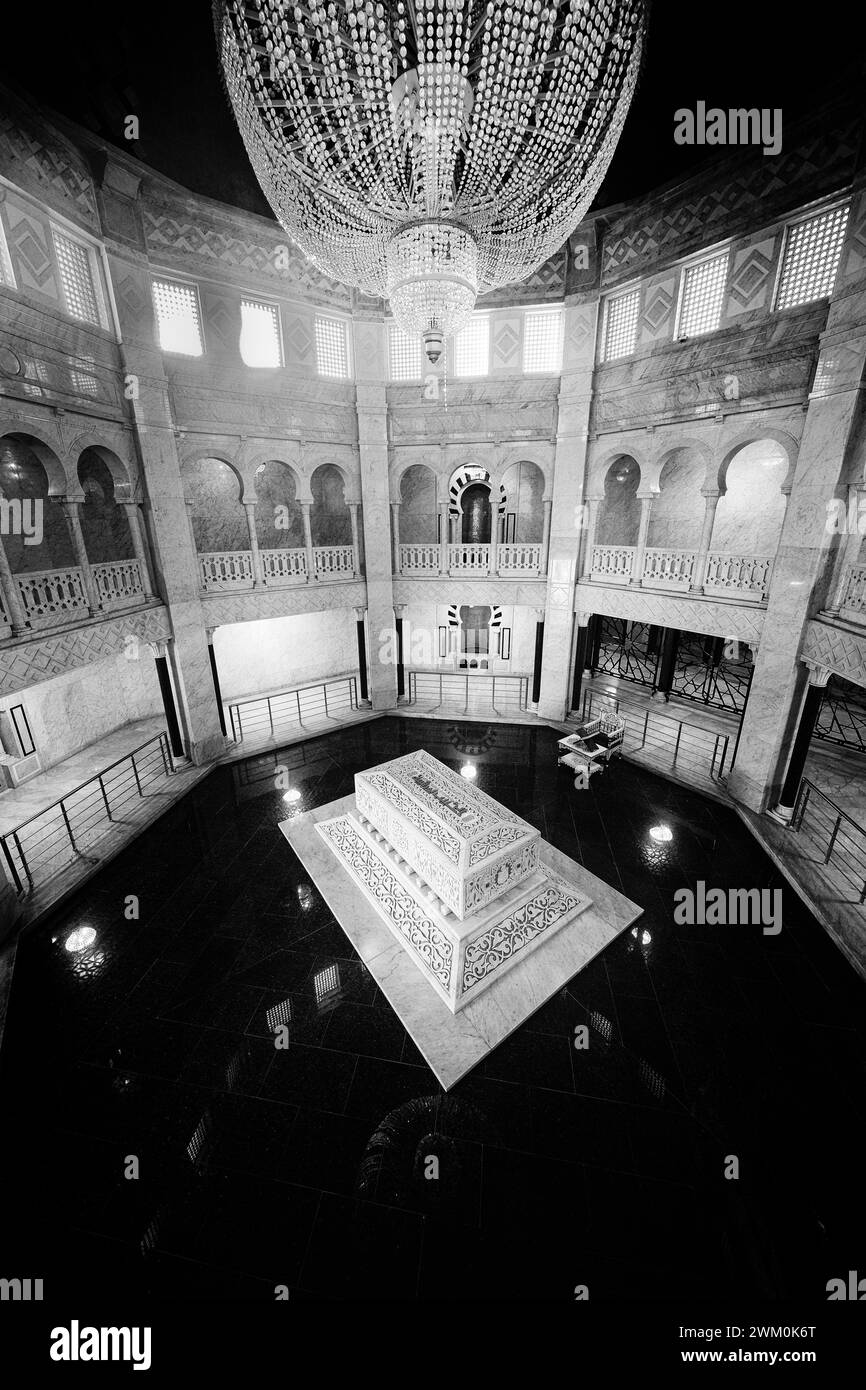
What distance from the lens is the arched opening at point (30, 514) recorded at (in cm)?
823

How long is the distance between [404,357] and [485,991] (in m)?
12.3

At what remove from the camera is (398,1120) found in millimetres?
4430

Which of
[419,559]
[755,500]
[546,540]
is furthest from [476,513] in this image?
[755,500]

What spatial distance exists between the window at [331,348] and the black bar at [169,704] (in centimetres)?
706

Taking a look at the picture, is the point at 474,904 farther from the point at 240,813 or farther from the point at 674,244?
the point at 674,244

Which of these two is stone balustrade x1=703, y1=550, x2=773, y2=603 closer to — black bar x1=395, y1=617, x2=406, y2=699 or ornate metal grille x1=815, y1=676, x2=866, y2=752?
ornate metal grille x1=815, y1=676, x2=866, y2=752

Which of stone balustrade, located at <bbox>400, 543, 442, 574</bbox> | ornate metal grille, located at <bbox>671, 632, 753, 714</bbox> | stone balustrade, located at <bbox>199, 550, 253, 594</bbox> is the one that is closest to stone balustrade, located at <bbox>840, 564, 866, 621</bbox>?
ornate metal grille, located at <bbox>671, 632, 753, 714</bbox>

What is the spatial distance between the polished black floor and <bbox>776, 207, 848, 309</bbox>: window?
8.99 meters

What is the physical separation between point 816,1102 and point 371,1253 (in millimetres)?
3962

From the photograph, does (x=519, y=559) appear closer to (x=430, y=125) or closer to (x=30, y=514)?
(x=430, y=125)

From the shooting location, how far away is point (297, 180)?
451 cm

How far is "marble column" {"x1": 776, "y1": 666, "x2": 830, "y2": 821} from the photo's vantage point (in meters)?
8.30
